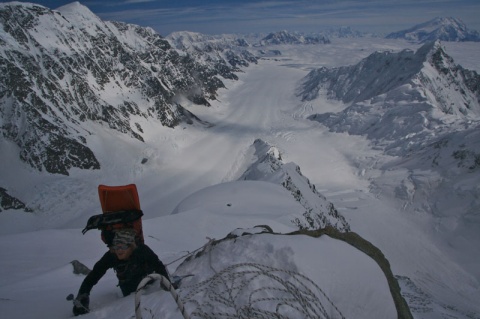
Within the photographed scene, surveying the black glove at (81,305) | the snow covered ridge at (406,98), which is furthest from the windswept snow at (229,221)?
the snow covered ridge at (406,98)

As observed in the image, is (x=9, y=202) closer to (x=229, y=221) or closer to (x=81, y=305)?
(x=229, y=221)

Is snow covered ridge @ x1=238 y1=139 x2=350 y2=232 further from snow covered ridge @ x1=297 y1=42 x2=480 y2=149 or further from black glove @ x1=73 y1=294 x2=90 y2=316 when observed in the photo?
snow covered ridge @ x1=297 y1=42 x2=480 y2=149

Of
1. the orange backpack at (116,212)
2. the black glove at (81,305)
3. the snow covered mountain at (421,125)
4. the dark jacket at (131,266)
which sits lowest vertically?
the snow covered mountain at (421,125)

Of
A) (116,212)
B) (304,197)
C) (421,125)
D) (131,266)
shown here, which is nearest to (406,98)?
(421,125)

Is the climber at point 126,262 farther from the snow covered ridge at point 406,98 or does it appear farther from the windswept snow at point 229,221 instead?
the snow covered ridge at point 406,98

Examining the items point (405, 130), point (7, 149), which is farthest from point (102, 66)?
point (405, 130)
